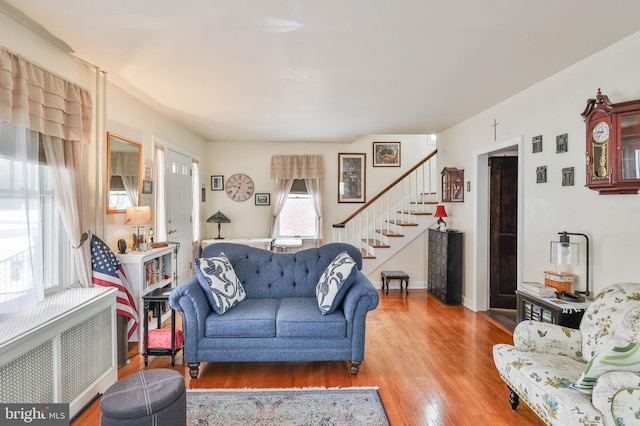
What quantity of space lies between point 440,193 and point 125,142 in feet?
15.2

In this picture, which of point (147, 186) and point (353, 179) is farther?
point (353, 179)

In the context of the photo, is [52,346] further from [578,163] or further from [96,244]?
[578,163]

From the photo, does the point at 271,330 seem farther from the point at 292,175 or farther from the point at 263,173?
the point at 263,173

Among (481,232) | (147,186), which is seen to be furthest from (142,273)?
(481,232)

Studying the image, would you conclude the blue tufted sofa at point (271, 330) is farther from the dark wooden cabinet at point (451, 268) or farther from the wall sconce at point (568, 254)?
the dark wooden cabinet at point (451, 268)

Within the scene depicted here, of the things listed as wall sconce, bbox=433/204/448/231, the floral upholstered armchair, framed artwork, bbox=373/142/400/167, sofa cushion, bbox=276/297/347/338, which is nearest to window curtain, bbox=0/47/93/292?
sofa cushion, bbox=276/297/347/338

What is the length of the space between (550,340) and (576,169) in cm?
155

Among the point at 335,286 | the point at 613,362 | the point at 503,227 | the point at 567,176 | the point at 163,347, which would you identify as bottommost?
the point at 163,347

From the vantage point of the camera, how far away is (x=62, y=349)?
2.08 meters

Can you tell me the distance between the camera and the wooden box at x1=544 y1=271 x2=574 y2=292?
2885 mm

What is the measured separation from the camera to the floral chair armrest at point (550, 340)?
225 cm

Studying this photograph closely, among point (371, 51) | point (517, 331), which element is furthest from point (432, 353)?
point (371, 51)

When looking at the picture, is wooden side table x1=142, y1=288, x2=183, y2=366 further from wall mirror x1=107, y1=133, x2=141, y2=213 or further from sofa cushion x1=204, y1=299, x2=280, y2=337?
wall mirror x1=107, y1=133, x2=141, y2=213

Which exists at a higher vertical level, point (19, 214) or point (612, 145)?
point (612, 145)
